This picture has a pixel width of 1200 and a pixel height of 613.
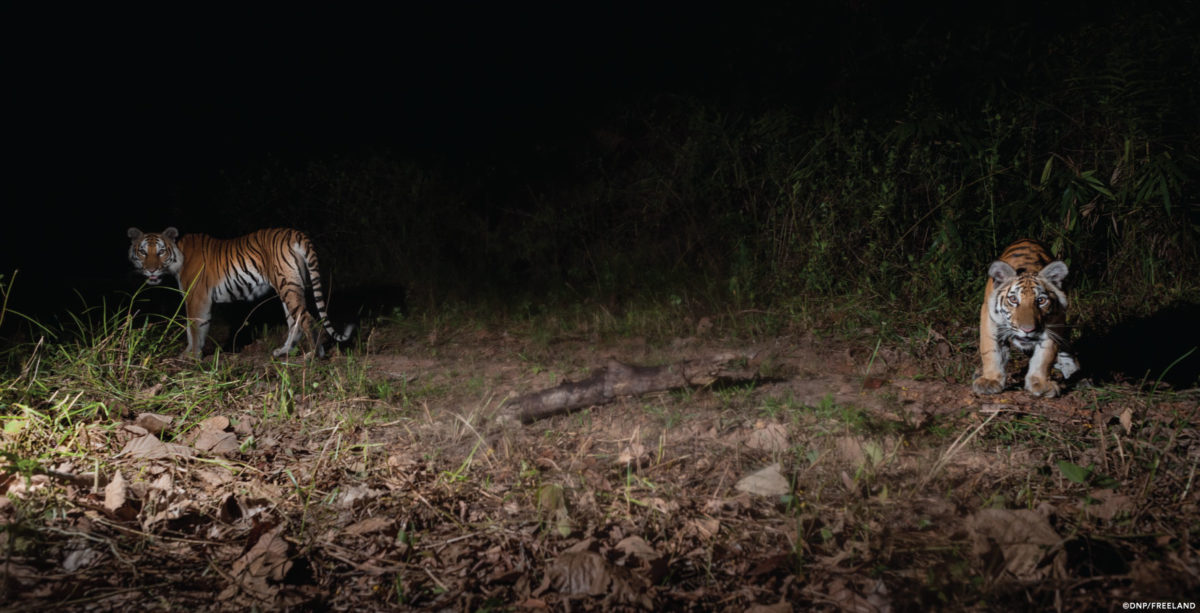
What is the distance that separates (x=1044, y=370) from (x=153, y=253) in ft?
18.6

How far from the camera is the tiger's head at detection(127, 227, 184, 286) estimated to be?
16.2ft

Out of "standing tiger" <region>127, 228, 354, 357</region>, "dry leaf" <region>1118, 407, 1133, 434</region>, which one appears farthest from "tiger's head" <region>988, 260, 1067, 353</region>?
"standing tiger" <region>127, 228, 354, 357</region>

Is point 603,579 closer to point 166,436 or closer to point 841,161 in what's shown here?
point 166,436

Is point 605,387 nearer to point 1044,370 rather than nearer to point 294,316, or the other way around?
point 1044,370

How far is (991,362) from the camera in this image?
11.3 feet

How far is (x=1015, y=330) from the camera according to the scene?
316 cm

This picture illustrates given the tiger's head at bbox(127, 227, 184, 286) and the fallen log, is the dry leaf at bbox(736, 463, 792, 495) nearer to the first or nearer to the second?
the fallen log

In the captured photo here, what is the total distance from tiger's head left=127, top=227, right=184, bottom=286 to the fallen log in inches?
121

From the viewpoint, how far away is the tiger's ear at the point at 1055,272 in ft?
10.3

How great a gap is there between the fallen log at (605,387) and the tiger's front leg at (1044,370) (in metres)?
1.37

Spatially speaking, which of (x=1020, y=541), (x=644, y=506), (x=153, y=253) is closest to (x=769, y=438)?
(x=644, y=506)

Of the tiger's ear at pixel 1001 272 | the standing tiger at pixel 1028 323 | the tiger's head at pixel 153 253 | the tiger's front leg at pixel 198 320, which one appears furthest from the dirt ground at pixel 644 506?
the tiger's head at pixel 153 253

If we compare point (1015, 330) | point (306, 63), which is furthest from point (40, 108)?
point (1015, 330)

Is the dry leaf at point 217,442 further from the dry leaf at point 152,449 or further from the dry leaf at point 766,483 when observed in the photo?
the dry leaf at point 766,483
